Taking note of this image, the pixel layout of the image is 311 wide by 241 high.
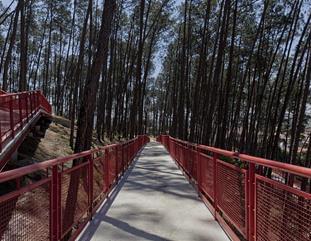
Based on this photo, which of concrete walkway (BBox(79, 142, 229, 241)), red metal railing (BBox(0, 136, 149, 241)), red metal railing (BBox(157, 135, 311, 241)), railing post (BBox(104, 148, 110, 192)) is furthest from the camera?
railing post (BBox(104, 148, 110, 192))

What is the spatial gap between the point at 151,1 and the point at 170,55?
1157 cm

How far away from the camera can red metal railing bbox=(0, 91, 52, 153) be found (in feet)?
27.3

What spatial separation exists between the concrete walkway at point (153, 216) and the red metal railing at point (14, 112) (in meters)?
2.63

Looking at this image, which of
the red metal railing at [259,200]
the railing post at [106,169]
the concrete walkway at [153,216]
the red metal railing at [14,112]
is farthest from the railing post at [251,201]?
the red metal railing at [14,112]

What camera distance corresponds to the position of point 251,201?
4.27 metres

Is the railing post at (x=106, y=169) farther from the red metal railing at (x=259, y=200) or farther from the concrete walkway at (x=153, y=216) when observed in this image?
the red metal railing at (x=259, y=200)

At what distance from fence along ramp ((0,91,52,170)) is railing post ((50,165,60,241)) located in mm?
3446

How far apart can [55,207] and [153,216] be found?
2.56 meters

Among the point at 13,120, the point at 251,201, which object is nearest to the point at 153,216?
the point at 251,201

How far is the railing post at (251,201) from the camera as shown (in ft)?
13.9

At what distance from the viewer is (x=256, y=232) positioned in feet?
13.6

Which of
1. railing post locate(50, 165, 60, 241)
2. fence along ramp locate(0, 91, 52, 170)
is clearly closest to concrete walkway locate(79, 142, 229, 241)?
railing post locate(50, 165, 60, 241)

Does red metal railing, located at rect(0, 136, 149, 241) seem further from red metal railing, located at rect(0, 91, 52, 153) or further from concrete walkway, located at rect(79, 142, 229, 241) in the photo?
red metal railing, located at rect(0, 91, 52, 153)

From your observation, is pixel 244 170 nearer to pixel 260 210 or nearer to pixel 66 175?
pixel 260 210
